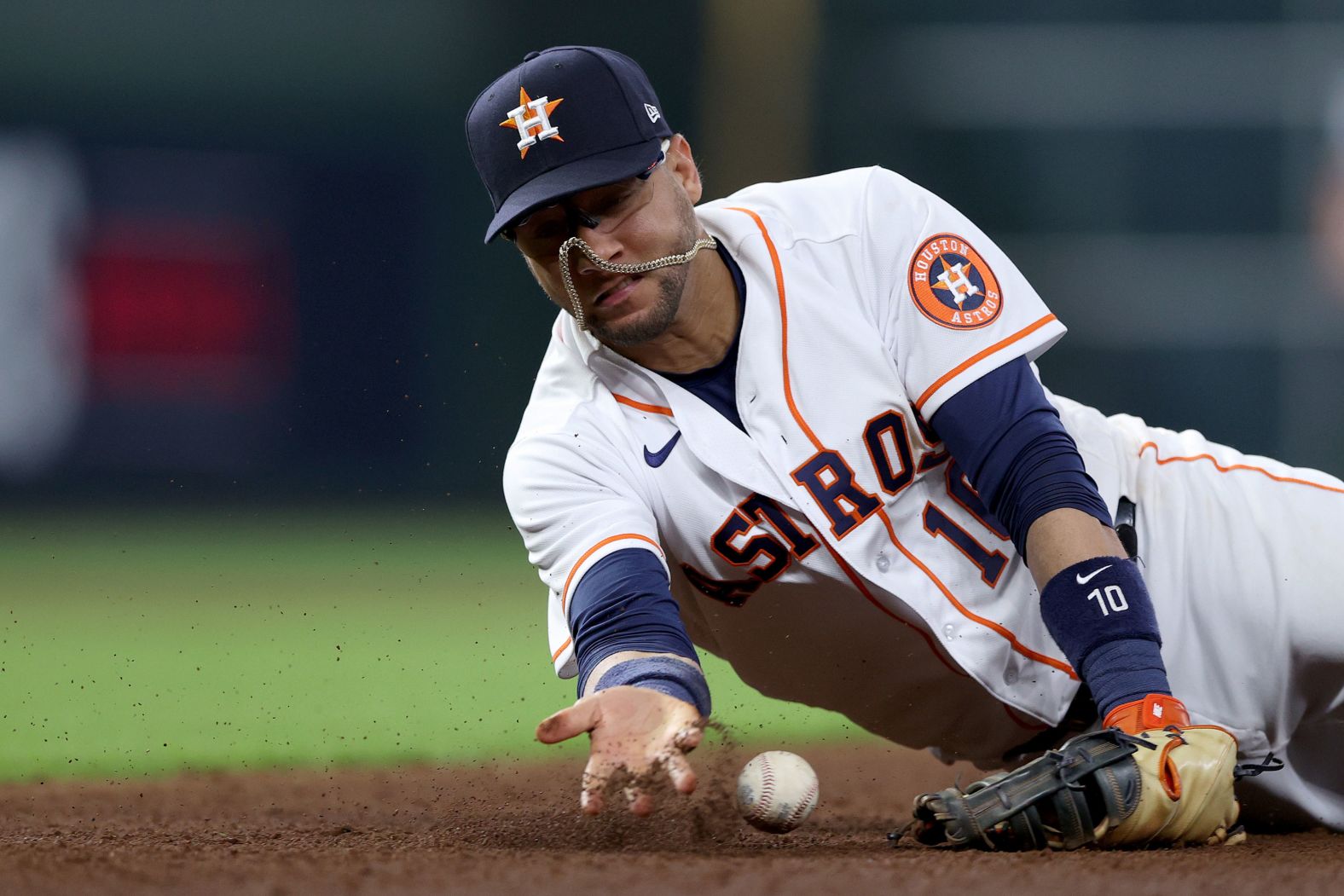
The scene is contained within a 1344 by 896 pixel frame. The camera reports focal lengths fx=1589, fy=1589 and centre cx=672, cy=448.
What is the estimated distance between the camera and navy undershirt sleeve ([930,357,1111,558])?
2.32 m

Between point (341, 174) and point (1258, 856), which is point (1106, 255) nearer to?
point (341, 174)

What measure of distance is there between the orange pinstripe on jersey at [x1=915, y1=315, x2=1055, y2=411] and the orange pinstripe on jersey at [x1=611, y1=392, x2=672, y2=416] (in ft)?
1.29

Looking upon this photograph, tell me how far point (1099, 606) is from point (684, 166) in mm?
1003

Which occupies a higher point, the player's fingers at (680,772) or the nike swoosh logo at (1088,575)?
the nike swoosh logo at (1088,575)

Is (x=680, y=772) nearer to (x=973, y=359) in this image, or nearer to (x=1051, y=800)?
(x=1051, y=800)

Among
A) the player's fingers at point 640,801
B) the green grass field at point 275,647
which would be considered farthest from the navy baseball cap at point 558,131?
the green grass field at point 275,647

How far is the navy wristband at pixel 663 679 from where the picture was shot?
7.01 feet

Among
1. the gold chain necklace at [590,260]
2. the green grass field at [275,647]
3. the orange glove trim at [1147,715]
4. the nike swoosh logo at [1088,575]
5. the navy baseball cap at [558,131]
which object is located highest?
the navy baseball cap at [558,131]

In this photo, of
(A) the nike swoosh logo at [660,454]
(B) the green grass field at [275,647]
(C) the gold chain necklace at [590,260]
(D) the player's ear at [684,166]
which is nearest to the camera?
(C) the gold chain necklace at [590,260]

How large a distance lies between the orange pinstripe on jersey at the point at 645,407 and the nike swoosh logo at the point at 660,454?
0.14 ft

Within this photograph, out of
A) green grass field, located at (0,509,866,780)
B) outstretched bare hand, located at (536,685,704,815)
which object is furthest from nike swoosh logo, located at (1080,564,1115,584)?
green grass field, located at (0,509,866,780)

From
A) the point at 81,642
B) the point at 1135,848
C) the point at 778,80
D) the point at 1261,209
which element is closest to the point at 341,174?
the point at 778,80

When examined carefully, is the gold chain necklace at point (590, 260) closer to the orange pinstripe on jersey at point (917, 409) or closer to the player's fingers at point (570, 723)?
the orange pinstripe on jersey at point (917, 409)

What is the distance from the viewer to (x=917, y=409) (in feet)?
8.13
